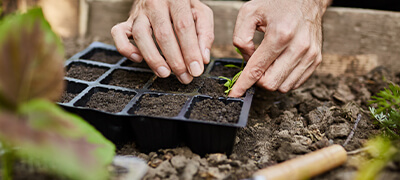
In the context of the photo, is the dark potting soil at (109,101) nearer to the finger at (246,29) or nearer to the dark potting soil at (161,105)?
the dark potting soil at (161,105)

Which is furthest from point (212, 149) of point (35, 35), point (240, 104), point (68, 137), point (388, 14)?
point (388, 14)

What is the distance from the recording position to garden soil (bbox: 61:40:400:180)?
1086 millimetres

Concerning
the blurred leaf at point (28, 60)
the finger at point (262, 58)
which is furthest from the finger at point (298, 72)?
the blurred leaf at point (28, 60)

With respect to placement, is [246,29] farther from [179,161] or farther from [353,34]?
[353,34]

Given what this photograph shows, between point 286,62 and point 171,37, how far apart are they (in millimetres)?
470

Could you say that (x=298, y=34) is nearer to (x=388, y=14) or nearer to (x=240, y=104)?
(x=240, y=104)

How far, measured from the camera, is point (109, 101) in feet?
4.41

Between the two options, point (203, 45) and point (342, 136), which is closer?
point (342, 136)

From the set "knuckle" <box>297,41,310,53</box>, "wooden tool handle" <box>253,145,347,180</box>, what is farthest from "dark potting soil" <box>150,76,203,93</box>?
"wooden tool handle" <box>253,145,347,180</box>

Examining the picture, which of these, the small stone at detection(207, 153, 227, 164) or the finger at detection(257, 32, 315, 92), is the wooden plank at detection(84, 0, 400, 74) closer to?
the finger at detection(257, 32, 315, 92)

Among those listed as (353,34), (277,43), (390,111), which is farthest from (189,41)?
(353,34)

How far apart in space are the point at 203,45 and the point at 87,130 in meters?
0.66

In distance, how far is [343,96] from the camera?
174 centimetres

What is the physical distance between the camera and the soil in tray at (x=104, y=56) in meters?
1.75
